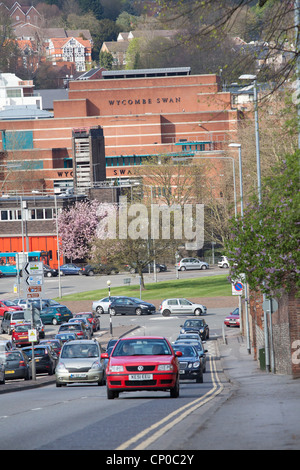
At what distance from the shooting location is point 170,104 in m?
122

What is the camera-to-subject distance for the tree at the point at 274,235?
20.5m

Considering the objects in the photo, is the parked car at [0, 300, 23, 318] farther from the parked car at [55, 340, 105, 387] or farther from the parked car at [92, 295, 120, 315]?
the parked car at [55, 340, 105, 387]

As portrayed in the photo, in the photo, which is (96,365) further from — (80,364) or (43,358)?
(43,358)

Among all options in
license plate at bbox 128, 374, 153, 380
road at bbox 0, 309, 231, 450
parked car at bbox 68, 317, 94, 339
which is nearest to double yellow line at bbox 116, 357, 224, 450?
road at bbox 0, 309, 231, 450

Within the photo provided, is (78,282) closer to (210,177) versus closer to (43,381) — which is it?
(210,177)

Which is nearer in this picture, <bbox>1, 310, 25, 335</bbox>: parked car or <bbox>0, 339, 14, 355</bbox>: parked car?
<bbox>0, 339, 14, 355</bbox>: parked car

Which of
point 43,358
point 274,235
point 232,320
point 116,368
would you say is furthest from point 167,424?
point 232,320

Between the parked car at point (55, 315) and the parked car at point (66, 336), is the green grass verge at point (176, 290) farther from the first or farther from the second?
the parked car at point (66, 336)

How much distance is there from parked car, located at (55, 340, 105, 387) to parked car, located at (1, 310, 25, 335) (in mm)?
25539

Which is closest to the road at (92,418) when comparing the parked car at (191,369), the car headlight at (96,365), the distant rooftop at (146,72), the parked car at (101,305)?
the car headlight at (96,365)

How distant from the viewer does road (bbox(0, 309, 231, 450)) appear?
1190 centimetres

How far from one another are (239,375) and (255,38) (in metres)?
17.2

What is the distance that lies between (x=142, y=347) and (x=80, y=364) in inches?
286

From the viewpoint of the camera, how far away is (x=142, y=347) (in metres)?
20.1
